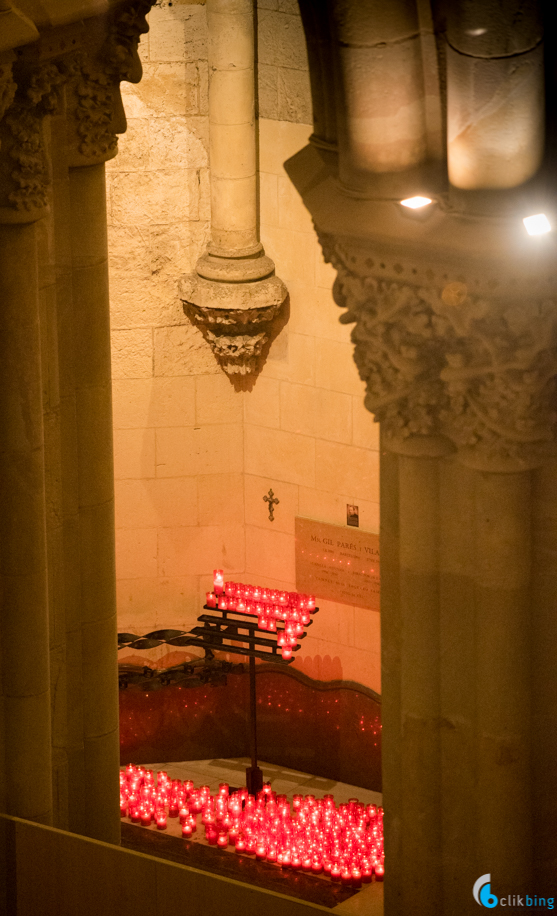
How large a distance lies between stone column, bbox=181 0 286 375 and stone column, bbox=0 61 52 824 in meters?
3.74

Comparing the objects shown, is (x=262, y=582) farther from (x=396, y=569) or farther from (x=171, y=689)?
(x=396, y=569)

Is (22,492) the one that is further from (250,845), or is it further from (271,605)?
(250,845)

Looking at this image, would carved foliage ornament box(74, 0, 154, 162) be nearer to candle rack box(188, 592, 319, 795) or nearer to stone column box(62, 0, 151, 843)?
stone column box(62, 0, 151, 843)

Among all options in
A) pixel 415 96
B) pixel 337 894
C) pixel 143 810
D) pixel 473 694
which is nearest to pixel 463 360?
pixel 415 96

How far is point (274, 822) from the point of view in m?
9.37

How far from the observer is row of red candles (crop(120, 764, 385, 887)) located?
9.16 metres

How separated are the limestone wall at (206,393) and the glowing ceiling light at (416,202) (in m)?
4.83

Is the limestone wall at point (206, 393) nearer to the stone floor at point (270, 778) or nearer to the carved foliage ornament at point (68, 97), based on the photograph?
the stone floor at point (270, 778)

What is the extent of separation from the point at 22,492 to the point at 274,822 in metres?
4.15

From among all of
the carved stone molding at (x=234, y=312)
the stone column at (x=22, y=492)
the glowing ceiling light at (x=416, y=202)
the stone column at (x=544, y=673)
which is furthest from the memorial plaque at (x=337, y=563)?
the glowing ceiling light at (x=416, y=202)

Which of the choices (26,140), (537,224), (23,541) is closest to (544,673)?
(537,224)

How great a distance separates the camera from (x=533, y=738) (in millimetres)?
4844

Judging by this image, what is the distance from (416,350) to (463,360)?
0.49 ft

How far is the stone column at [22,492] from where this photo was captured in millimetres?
5648
